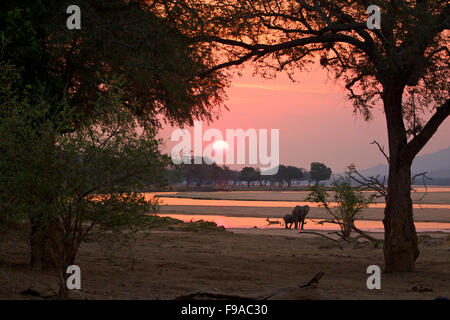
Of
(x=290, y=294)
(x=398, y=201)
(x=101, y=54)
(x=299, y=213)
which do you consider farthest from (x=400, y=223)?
(x=299, y=213)

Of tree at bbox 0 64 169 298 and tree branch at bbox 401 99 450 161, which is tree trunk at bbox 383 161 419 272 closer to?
tree branch at bbox 401 99 450 161

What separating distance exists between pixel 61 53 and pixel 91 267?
5.53 meters

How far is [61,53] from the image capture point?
1555cm

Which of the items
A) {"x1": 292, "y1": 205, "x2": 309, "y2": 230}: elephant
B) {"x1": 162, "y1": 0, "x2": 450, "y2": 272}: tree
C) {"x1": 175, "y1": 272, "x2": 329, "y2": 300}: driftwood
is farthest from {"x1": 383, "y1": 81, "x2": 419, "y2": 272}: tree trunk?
{"x1": 292, "y1": 205, "x2": 309, "y2": 230}: elephant

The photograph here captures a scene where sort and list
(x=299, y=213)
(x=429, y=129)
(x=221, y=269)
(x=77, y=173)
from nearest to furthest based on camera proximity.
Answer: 1. (x=77, y=173)
2. (x=429, y=129)
3. (x=221, y=269)
4. (x=299, y=213)

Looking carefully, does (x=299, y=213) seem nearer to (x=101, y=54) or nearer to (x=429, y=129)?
(x=429, y=129)

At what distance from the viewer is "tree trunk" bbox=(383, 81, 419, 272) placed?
51.7 feet

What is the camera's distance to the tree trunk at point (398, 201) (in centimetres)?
1577

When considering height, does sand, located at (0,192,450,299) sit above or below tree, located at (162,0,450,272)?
below

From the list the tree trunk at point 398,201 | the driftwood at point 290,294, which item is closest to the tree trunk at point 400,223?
the tree trunk at point 398,201

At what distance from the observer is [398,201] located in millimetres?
15773

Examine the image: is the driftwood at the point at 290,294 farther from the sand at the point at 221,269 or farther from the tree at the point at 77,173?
the tree at the point at 77,173
